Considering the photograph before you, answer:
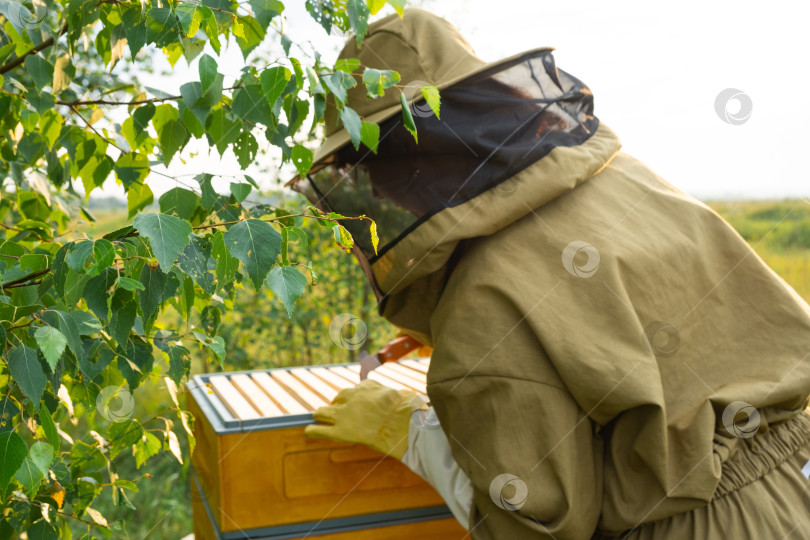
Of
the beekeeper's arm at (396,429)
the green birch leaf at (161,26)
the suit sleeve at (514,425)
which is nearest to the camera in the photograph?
the green birch leaf at (161,26)

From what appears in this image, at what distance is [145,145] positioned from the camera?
4.00 feet

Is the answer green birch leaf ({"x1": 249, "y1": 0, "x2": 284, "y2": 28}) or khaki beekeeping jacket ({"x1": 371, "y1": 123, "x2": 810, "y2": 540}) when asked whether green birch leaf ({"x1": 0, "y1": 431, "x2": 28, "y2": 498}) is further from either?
khaki beekeeping jacket ({"x1": 371, "y1": 123, "x2": 810, "y2": 540})

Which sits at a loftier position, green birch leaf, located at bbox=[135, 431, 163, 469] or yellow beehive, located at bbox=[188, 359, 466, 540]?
green birch leaf, located at bbox=[135, 431, 163, 469]

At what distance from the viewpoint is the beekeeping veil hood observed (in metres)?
1.37

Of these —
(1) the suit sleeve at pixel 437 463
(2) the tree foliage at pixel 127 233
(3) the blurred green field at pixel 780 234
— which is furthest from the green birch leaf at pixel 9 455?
(3) the blurred green field at pixel 780 234

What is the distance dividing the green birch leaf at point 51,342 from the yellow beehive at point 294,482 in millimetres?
959

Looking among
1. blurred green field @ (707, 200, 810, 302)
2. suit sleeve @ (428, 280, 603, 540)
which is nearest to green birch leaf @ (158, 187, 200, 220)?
suit sleeve @ (428, 280, 603, 540)

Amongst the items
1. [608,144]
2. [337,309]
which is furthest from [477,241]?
[337,309]

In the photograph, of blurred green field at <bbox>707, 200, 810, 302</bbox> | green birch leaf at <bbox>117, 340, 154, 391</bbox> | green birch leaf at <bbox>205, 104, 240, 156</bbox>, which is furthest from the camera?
blurred green field at <bbox>707, 200, 810, 302</bbox>

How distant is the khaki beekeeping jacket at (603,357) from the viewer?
4.18 ft

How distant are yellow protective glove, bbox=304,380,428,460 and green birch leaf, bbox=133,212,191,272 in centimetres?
96

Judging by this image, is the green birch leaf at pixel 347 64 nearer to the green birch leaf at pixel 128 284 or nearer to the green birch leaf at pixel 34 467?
the green birch leaf at pixel 128 284

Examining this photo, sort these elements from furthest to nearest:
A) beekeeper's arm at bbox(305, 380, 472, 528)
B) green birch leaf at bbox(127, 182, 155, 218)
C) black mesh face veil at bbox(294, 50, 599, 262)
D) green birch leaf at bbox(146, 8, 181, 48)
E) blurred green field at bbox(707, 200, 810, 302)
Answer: blurred green field at bbox(707, 200, 810, 302), beekeeper's arm at bbox(305, 380, 472, 528), black mesh face veil at bbox(294, 50, 599, 262), green birch leaf at bbox(127, 182, 155, 218), green birch leaf at bbox(146, 8, 181, 48)

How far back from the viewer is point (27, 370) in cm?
69
